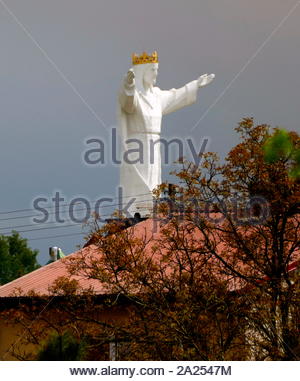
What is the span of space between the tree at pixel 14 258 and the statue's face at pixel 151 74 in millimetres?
17746

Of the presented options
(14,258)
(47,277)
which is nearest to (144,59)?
(47,277)

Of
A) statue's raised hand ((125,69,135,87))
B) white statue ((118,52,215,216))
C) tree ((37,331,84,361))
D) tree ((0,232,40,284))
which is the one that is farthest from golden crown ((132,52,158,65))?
tree ((0,232,40,284))

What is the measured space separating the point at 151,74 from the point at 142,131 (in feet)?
4.32

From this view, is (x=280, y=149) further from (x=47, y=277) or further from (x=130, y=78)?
(x=130, y=78)

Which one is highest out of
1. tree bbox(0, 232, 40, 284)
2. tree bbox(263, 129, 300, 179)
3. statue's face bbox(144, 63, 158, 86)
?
statue's face bbox(144, 63, 158, 86)

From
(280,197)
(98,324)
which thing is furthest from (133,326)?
(280,197)

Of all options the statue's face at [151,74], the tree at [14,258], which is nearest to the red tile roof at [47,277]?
the statue's face at [151,74]

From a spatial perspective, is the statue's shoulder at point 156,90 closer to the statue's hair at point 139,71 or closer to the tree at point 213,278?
the statue's hair at point 139,71

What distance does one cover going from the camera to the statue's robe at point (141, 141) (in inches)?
940

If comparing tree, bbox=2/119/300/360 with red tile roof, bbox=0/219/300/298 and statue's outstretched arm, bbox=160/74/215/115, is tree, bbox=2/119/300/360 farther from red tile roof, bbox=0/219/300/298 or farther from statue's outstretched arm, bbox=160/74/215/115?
statue's outstretched arm, bbox=160/74/215/115

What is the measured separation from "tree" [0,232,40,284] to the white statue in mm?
17467

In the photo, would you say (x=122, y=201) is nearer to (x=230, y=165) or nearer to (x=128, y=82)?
(x=128, y=82)

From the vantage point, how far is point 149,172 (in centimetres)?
2458

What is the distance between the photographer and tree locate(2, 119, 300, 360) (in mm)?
13375
